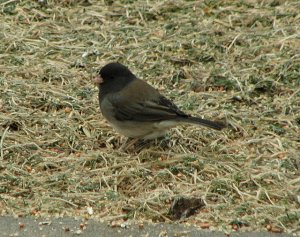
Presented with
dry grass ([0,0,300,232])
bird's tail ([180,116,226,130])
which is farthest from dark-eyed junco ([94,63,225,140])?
dry grass ([0,0,300,232])

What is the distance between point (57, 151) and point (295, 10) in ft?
10.1

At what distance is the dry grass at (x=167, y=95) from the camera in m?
5.11

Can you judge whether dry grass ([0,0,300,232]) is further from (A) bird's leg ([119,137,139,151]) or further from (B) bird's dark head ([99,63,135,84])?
(B) bird's dark head ([99,63,135,84])

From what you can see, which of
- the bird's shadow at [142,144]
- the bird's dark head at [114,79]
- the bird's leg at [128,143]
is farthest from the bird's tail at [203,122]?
the bird's dark head at [114,79]

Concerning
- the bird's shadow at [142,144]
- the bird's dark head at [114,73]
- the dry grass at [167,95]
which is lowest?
the bird's shadow at [142,144]

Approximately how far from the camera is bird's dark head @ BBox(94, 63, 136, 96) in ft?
20.4

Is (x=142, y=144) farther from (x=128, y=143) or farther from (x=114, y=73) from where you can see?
(x=114, y=73)

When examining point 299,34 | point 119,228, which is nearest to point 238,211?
point 119,228

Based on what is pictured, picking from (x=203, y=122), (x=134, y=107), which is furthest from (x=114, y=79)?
(x=203, y=122)

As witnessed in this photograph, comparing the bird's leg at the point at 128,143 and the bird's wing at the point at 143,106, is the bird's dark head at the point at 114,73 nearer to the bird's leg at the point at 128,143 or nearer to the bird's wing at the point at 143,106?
the bird's wing at the point at 143,106

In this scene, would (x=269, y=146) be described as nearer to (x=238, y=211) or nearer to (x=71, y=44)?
(x=238, y=211)

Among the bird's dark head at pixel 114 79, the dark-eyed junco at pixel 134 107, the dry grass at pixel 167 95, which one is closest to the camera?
the dry grass at pixel 167 95

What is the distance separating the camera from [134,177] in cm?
543

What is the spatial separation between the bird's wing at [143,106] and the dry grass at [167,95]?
22 centimetres
